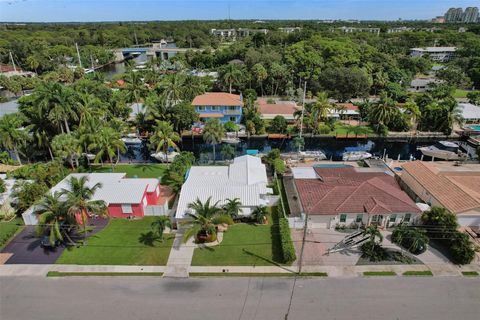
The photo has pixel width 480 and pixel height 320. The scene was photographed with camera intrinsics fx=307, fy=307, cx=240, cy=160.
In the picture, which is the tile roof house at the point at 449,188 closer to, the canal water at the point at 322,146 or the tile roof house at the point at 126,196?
the canal water at the point at 322,146

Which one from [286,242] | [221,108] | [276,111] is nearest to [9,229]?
[286,242]

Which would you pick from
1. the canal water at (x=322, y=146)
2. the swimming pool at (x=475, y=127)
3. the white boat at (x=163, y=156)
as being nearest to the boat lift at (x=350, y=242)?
the canal water at (x=322, y=146)

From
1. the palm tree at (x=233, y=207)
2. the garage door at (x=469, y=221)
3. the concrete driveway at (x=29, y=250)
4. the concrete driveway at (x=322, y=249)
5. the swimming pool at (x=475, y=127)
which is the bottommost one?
the concrete driveway at (x=29, y=250)

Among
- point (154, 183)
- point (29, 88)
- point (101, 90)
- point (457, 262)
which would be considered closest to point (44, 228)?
point (154, 183)

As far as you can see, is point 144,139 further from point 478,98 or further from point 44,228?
point 478,98

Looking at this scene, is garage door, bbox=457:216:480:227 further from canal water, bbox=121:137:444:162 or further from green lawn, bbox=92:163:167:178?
green lawn, bbox=92:163:167:178

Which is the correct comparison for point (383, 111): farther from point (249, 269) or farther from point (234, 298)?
point (234, 298)

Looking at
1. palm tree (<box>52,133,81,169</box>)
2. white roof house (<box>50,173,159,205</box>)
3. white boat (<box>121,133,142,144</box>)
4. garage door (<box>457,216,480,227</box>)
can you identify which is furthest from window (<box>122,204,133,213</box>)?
garage door (<box>457,216,480,227</box>)
